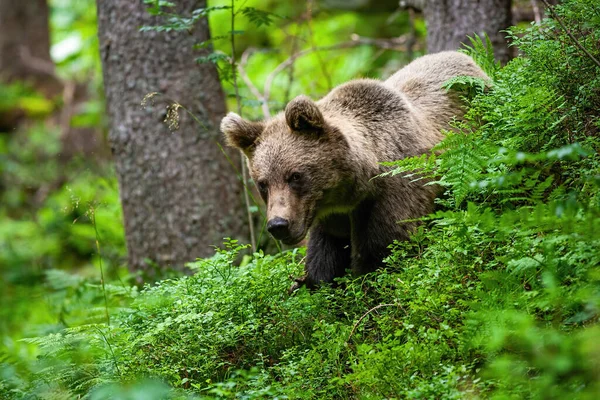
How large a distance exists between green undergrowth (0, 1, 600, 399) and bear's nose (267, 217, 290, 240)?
0.27 metres

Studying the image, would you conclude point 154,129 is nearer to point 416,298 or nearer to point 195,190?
point 195,190

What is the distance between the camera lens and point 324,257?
222 inches

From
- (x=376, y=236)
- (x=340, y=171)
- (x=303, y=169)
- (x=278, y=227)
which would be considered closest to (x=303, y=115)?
(x=303, y=169)

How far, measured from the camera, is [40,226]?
13.3 m

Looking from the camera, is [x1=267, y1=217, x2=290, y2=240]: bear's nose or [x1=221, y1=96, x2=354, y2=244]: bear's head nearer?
[x1=267, y1=217, x2=290, y2=240]: bear's nose

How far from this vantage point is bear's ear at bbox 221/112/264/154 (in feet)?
18.3

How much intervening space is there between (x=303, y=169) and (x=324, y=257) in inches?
34.2

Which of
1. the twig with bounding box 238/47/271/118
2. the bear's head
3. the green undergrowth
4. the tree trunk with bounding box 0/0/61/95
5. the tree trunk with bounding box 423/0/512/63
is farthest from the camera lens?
the tree trunk with bounding box 0/0/61/95

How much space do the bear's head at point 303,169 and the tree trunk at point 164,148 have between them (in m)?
2.42

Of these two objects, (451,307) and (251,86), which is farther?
(251,86)

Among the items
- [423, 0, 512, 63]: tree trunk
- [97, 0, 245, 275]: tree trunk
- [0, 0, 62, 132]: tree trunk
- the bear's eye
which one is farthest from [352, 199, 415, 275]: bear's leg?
[0, 0, 62, 132]: tree trunk

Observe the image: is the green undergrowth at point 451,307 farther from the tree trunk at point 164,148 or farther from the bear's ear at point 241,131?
the tree trunk at point 164,148

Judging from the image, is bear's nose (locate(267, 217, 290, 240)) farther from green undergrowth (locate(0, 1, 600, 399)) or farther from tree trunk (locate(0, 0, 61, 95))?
tree trunk (locate(0, 0, 61, 95))

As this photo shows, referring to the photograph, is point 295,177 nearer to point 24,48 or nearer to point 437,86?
point 437,86
